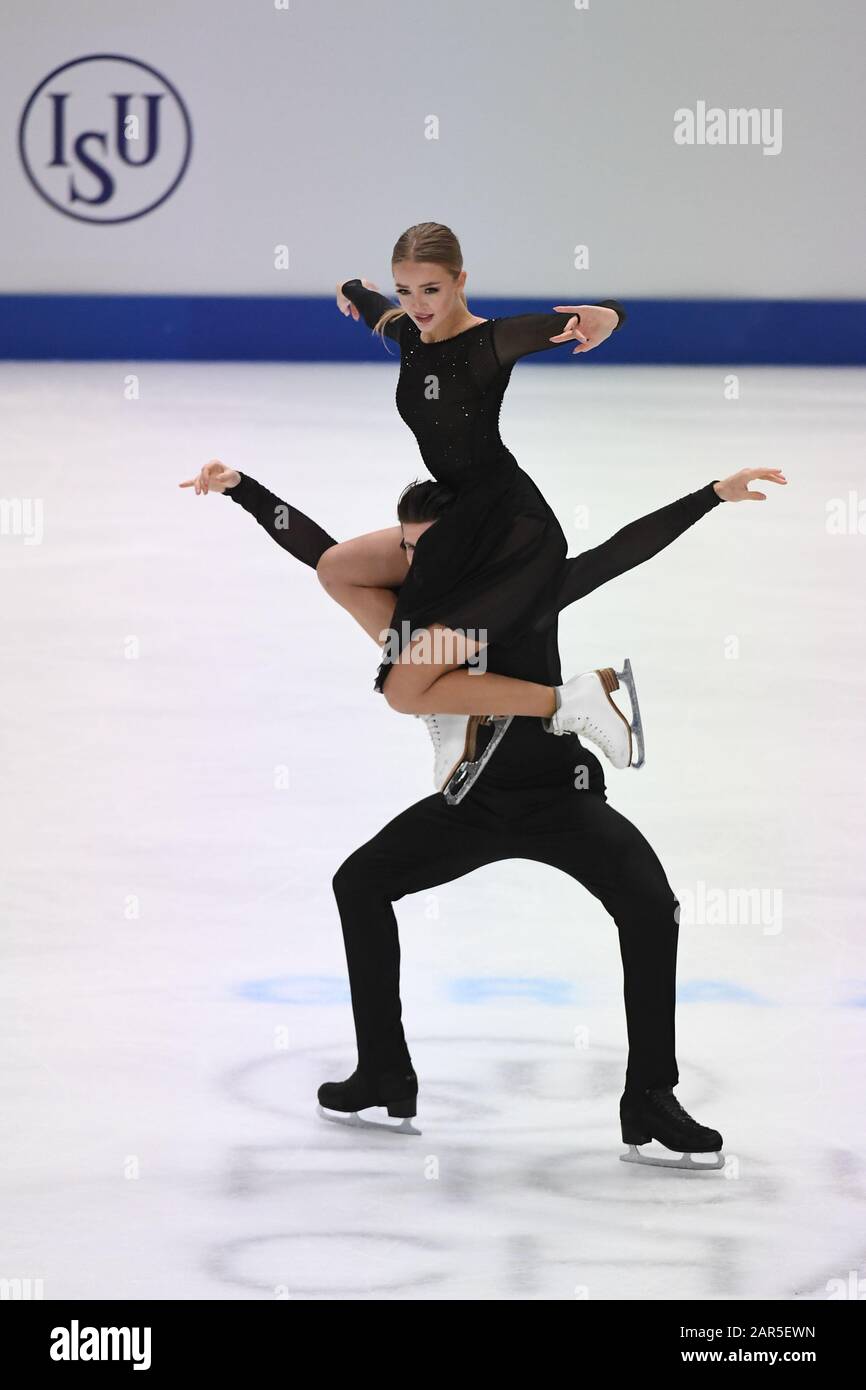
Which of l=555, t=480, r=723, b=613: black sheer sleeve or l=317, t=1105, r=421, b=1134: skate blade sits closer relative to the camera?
l=555, t=480, r=723, b=613: black sheer sleeve

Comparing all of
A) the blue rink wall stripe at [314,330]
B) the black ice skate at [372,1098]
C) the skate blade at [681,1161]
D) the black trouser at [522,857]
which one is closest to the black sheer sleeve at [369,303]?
the black trouser at [522,857]

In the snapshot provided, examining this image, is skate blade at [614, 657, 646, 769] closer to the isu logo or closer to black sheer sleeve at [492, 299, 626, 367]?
black sheer sleeve at [492, 299, 626, 367]

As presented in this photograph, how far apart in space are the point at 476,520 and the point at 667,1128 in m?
0.98

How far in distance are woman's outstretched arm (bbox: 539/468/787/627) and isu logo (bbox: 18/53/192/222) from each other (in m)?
11.9

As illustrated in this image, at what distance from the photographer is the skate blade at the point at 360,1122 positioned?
136 inches

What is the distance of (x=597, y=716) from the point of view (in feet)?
10.7

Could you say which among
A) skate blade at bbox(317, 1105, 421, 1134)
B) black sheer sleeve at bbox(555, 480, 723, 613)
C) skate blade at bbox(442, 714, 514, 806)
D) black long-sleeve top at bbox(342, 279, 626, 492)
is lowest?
skate blade at bbox(317, 1105, 421, 1134)

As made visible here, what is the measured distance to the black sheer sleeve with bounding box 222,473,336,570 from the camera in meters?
3.37

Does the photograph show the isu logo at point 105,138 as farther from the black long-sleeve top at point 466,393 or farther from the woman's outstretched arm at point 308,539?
the black long-sleeve top at point 466,393

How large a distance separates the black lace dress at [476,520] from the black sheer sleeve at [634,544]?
35 mm

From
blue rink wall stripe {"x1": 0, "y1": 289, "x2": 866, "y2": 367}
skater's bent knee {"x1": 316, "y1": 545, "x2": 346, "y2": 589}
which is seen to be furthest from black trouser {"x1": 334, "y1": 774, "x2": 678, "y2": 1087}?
blue rink wall stripe {"x1": 0, "y1": 289, "x2": 866, "y2": 367}

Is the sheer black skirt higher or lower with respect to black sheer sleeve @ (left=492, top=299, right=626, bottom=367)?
lower

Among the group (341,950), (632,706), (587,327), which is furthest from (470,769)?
(341,950)

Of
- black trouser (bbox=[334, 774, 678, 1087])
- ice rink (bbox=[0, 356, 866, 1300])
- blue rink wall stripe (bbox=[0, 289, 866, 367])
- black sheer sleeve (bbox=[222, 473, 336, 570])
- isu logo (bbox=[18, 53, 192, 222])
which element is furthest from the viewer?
blue rink wall stripe (bbox=[0, 289, 866, 367])
